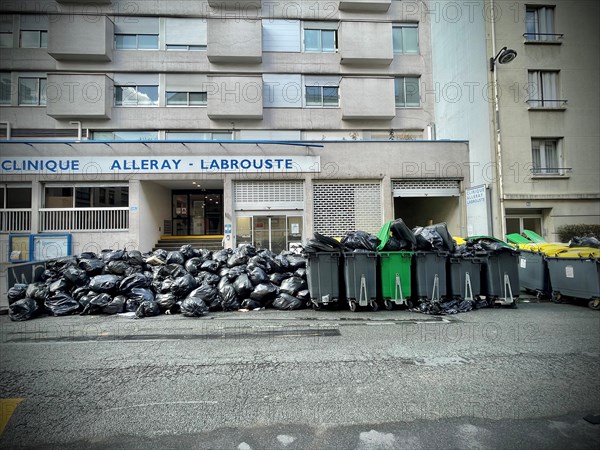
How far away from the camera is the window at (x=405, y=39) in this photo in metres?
17.9

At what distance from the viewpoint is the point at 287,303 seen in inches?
256

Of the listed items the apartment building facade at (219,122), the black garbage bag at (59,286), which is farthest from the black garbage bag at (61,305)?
the apartment building facade at (219,122)

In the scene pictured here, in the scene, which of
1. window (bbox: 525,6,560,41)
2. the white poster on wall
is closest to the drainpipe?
the white poster on wall

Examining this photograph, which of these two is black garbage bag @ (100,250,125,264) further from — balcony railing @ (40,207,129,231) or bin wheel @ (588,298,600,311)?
bin wheel @ (588,298,600,311)

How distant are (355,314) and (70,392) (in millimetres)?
4548

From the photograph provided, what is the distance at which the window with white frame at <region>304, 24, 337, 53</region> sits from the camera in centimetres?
1750

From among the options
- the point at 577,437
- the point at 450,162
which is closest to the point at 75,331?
the point at 577,437

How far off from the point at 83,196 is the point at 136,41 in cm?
983

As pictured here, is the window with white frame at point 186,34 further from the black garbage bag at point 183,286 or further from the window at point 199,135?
the black garbage bag at point 183,286

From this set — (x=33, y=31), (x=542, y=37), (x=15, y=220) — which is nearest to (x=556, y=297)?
(x=542, y=37)

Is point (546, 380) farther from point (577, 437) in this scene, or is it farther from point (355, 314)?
point (355, 314)

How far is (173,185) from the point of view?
48.0ft

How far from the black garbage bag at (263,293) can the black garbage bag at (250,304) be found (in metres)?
0.07

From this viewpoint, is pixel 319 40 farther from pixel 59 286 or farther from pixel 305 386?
pixel 305 386
